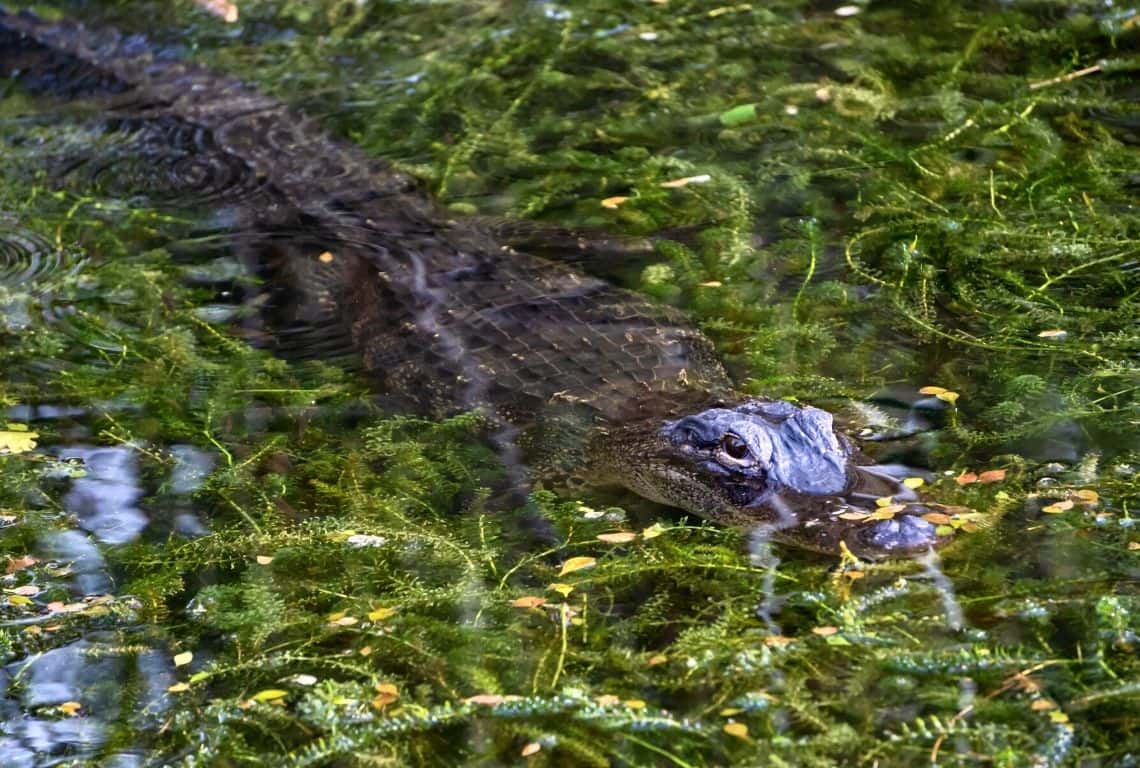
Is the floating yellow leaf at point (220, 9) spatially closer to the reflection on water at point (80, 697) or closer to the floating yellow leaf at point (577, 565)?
the reflection on water at point (80, 697)

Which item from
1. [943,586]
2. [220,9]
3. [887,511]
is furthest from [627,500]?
[220,9]

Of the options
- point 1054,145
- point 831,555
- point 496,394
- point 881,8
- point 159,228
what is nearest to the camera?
point 831,555

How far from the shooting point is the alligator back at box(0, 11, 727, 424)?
4.98 meters

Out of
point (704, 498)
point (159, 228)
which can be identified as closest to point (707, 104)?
point (159, 228)

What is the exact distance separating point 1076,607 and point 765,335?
6.43 feet

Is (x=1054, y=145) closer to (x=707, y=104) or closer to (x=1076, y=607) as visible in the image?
(x=707, y=104)

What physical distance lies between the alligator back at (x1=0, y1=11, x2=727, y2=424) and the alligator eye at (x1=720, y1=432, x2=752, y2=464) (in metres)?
0.49

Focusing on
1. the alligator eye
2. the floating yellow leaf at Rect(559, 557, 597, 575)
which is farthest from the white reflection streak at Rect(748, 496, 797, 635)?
the floating yellow leaf at Rect(559, 557, 597, 575)

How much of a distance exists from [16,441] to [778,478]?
277 cm

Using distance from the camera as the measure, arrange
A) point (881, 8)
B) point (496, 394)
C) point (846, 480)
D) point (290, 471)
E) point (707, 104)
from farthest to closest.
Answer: point (881, 8), point (707, 104), point (496, 394), point (290, 471), point (846, 480)

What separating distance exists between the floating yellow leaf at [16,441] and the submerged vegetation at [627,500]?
1 cm

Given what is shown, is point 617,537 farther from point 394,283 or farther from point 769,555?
point 394,283

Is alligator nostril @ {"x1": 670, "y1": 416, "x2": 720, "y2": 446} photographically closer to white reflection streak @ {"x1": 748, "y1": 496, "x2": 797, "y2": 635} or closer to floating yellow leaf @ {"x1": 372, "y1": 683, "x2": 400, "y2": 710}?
white reflection streak @ {"x1": 748, "y1": 496, "x2": 797, "y2": 635}

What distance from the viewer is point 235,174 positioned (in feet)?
22.1
